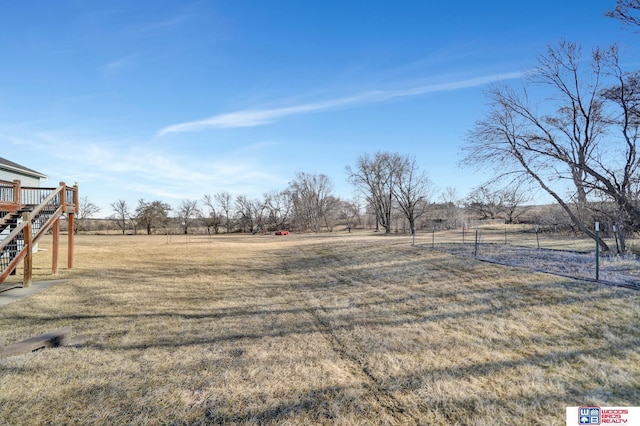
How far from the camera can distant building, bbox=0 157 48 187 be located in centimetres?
1510

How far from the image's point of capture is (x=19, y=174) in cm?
1647

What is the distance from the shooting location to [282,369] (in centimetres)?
382

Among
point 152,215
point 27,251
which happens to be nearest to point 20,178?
point 27,251

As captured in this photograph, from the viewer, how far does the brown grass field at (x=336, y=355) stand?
2.96 m

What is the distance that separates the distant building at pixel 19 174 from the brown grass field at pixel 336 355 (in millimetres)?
11578

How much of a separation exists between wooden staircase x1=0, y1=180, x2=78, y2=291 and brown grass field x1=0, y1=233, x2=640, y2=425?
5.69 ft

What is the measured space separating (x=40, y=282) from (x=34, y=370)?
301 inches

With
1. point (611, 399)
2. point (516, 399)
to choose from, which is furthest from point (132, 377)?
point (611, 399)

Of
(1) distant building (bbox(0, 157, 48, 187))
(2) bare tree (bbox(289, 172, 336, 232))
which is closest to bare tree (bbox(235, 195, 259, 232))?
(2) bare tree (bbox(289, 172, 336, 232))

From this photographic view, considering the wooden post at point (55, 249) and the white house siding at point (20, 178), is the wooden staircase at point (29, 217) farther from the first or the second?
the white house siding at point (20, 178)

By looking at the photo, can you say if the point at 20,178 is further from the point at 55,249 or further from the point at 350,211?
the point at 350,211

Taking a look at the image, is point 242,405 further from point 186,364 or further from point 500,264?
point 500,264

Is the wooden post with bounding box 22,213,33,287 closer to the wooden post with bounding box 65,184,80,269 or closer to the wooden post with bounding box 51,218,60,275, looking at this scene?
the wooden post with bounding box 51,218,60,275

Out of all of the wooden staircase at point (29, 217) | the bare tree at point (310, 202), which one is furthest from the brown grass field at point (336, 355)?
the bare tree at point (310, 202)
